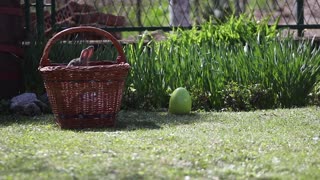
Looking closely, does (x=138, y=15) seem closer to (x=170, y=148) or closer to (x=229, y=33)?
(x=229, y=33)

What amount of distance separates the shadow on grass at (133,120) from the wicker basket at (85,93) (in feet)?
0.39

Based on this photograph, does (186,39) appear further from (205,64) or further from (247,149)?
(247,149)

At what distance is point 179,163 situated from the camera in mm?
3738

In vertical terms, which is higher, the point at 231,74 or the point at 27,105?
the point at 231,74

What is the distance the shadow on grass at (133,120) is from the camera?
17.4 ft

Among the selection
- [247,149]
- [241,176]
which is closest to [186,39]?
[247,149]

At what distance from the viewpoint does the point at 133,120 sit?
566 centimetres

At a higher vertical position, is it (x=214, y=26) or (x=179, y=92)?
(x=214, y=26)

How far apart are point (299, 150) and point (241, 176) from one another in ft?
2.65

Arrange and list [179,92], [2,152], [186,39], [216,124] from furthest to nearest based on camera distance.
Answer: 1. [186,39]
2. [179,92]
3. [216,124]
4. [2,152]

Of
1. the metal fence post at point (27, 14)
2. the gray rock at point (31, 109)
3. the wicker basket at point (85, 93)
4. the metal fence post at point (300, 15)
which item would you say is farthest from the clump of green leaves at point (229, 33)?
the wicker basket at point (85, 93)

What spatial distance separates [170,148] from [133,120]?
59.9 inches

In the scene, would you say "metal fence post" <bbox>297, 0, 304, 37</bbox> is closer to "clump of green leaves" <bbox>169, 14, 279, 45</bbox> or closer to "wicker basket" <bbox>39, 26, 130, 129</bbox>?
"clump of green leaves" <bbox>169, 14, 279, 45</bbox>

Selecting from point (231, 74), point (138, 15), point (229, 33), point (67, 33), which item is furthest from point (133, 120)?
point (138, 15)
